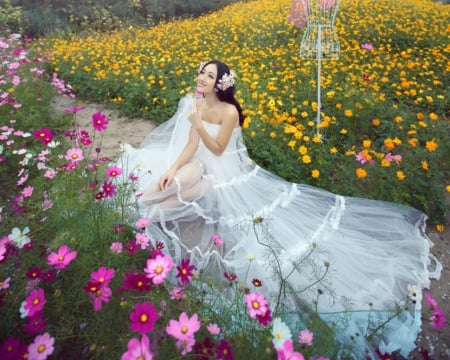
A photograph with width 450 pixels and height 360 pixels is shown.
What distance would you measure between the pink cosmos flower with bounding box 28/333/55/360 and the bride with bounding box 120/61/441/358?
1002mm

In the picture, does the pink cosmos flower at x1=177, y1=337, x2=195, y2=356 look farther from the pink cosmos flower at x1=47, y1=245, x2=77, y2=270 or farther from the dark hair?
the dark hair

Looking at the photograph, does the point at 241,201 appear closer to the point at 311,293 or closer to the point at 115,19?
the point at 311,293

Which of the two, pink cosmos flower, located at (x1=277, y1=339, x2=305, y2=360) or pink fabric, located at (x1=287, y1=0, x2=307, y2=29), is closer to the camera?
pink cosmos flower, located at (x1=277, y1=339, x2=305, y2=360)

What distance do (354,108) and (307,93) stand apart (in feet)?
2.03

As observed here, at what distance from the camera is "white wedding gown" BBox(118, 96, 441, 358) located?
1.86 metres

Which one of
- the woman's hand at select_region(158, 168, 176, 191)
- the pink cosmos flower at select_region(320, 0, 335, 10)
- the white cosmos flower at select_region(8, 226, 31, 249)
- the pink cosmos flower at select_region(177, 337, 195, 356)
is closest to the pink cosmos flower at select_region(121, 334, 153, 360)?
the pink cosmos flower at select_region(177, 337, 195, 356)

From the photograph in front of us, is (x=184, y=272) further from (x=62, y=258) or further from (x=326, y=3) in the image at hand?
(x=326, y=3)

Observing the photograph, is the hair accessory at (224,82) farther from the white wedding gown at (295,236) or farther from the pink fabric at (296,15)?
the pink fabric at (296,15)

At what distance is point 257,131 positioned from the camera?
346 cm

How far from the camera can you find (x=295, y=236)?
2.21m

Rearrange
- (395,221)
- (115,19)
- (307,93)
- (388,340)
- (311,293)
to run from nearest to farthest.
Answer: (388,340), (311,293), (395,221), (307,93), (115,19)

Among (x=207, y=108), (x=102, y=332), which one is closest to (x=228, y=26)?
(x=207, y=108)

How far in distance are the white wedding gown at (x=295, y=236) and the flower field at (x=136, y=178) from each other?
0.44 feet

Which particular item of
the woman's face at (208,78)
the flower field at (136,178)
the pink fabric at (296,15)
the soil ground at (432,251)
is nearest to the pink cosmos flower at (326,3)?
the pink fabric at (296,15)
